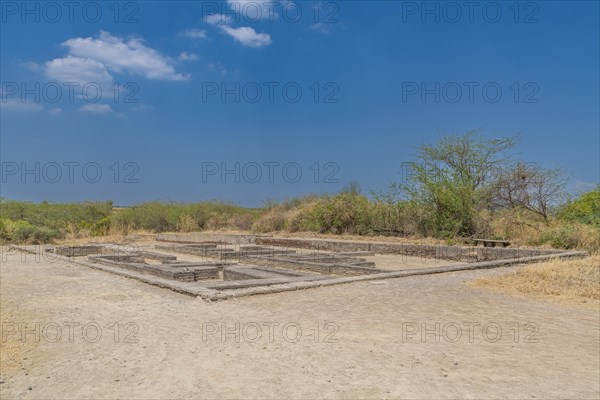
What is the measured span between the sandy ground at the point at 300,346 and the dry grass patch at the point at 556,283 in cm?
62

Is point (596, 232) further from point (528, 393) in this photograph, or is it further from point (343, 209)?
point (528, 393)

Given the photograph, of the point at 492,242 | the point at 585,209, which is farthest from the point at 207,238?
the point at 585,209

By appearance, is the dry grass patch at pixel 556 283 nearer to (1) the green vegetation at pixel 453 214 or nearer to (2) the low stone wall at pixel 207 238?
(1) the green vegetation at pixel 453 214

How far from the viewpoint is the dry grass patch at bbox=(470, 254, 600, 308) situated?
27.7 feet

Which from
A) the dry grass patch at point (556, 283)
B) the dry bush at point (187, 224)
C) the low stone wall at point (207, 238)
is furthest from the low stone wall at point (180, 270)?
the dry bush at point (187, 224)

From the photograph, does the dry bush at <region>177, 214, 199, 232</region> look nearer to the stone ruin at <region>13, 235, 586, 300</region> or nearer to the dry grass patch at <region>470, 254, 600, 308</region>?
the stone ruin at <region>13, 235, 586, 300</region>

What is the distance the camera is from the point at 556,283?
9305mm

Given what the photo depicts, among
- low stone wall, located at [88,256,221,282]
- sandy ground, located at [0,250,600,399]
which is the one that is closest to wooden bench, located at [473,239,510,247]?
sandy ground, located at [0,250,600,399]

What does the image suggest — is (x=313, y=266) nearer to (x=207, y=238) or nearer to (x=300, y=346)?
(x=300, y=346)

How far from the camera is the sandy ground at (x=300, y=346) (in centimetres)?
419

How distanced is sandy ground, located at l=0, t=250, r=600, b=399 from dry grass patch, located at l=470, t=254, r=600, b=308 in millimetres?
624

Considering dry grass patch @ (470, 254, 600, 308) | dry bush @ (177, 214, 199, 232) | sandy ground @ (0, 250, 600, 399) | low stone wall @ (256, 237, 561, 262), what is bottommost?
sandy ground @ (0, 250, 600, 399)

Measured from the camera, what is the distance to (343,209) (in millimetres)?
23781

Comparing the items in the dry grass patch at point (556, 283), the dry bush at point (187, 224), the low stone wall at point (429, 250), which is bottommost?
the dry grass patch at point (556, 283)
